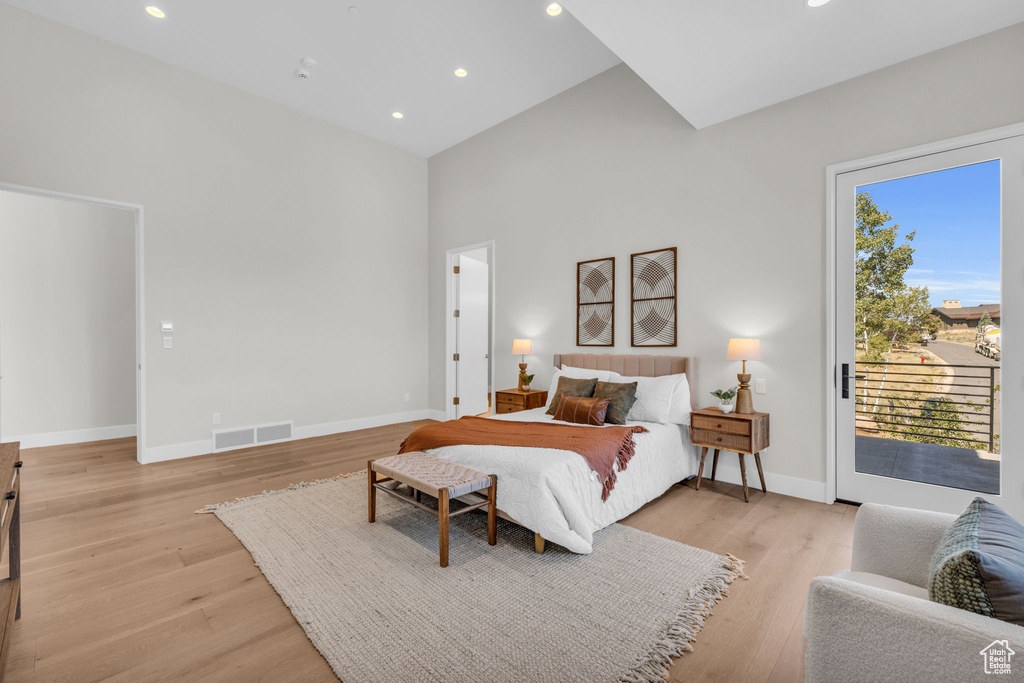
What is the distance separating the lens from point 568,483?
2.55m

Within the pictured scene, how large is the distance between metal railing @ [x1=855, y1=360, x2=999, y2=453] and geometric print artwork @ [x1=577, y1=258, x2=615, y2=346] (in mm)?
1977

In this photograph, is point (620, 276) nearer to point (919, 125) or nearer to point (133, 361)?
point (919, 125)

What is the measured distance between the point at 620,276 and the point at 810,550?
2.60 m

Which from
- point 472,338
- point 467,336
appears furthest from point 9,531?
point 472,338

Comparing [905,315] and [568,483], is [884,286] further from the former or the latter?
[568,483]

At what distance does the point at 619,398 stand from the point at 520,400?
133 centimetres

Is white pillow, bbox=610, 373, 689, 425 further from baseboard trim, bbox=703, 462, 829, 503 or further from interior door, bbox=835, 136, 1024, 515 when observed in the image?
interior door, bbox=835, 136, 1024, 515

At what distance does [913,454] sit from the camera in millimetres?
3012

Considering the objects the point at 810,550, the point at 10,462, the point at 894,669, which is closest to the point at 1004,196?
the point at 810,550

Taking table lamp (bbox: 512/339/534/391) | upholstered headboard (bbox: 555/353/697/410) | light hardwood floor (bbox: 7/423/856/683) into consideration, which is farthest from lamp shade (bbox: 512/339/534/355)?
light hardwood floor (bbox: 7/423/856/683)

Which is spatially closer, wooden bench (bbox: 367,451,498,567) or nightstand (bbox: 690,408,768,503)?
wooden bench (bbox: 367,451,498,567)

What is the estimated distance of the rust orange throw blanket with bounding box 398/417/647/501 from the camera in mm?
2775

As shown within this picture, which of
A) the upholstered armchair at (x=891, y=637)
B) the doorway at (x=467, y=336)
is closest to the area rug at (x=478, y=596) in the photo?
the upholstered armchair at (x=891, y=637)

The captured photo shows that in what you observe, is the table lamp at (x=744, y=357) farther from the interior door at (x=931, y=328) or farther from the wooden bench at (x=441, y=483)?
→ the wooden bench at (x=441, y=483)
